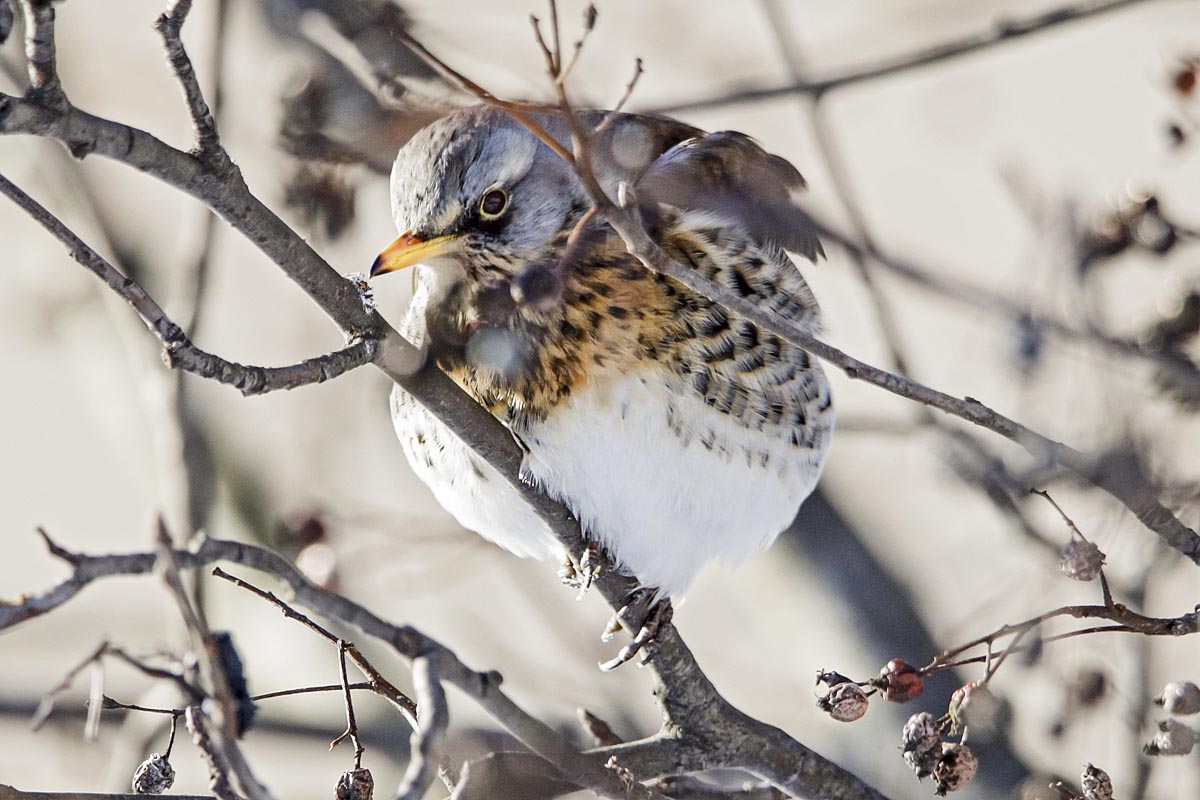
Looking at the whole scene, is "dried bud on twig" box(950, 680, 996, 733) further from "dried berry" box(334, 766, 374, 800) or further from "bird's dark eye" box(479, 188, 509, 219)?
"bird's dark eye" box(479, 188, 509, 219)

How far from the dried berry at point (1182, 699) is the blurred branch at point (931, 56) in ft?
5.40

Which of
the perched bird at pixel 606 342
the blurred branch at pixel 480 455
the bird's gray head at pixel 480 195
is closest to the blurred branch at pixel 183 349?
the blurred branch at pixel 480 455

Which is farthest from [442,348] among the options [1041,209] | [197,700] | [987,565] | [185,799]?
[987,565]

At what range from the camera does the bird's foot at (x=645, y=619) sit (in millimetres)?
3014

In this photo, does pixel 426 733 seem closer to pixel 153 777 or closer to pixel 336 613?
pixel 336 613

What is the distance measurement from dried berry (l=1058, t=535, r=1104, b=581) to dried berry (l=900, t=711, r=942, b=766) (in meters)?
0.39

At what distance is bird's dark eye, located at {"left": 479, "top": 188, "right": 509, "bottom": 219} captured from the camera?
2.98 m

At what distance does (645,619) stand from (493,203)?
3.29 feet

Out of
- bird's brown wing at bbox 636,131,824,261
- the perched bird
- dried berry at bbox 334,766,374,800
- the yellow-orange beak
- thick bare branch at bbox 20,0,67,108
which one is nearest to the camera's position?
thick bare branch at bbox 20,0,67,108

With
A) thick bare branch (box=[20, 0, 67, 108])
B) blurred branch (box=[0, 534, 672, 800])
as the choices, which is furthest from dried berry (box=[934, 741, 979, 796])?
thick bare branch (box=[20, 0, 67, 108])

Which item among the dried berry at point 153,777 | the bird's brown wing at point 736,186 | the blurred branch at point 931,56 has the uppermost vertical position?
the blurred branch at point 931,56

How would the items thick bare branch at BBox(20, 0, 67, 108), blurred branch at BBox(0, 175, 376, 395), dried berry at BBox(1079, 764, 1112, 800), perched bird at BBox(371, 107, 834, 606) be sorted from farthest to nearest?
1. perched bird at BBox(371, 107, 834, 606)
2. dried berry at BBox(1079, 764, 1112, 800)
3. blurred branch at BBox(0, 175, 376, 395)
4. thick bare branch at BBox(20, 0, 67, 108)

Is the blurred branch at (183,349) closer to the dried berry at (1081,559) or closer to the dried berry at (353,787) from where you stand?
the dried berry at (353,787)

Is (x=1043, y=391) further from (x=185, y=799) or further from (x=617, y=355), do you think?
(x=185, y=799)
